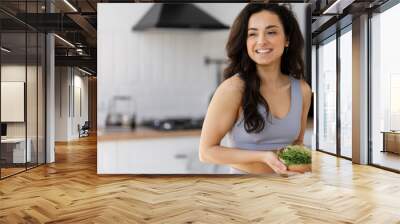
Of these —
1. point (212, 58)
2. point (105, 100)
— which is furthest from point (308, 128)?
point (105, 100)

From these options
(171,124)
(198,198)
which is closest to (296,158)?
(171,124)

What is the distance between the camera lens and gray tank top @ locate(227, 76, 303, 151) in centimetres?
253

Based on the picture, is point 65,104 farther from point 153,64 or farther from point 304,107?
point 304,107

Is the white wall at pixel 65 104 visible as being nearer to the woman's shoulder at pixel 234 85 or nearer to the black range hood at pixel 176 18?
the black range hood at pixel 176 18

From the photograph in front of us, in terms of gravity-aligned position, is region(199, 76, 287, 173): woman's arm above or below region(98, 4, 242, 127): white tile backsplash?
below

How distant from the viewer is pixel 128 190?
5.59m

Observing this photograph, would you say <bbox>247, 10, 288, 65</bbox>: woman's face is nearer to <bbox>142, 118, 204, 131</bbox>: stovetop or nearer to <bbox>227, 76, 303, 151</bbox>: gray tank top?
<bbox>227, 76, 303, 151</bbox>: gray tank top

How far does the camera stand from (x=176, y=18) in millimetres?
3893

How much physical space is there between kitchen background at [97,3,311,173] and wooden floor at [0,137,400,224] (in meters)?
0.56

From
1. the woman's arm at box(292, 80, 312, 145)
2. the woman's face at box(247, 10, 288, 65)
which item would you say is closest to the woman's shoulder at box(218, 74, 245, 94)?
the woman's face at box(247, 10, 288, 65)

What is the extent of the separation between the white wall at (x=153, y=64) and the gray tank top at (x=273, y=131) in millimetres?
927

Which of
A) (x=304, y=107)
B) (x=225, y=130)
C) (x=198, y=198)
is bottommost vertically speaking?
(x=198, y=198)

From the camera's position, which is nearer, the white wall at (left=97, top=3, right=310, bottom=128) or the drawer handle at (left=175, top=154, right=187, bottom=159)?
the white wall at (left=97, top=3, right=310, bottom=128)

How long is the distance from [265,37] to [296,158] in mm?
780
